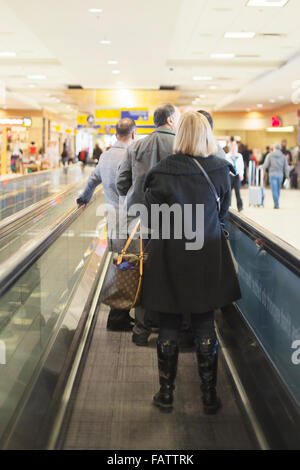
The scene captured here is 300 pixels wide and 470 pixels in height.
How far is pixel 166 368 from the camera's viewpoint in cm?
314

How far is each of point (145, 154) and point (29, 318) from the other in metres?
1.35

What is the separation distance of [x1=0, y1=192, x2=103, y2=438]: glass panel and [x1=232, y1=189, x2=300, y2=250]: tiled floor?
486cm

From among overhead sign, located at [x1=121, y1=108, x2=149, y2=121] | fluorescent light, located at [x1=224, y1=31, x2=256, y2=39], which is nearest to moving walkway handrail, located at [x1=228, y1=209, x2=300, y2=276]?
fluorescent light, located at [x1=224, y1=31, x2=256, y2=39]

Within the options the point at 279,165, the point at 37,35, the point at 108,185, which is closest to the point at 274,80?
the point at 279,165

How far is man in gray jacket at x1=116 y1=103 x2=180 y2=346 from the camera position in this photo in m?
3.72

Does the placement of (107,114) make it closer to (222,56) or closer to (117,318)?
(222,56)

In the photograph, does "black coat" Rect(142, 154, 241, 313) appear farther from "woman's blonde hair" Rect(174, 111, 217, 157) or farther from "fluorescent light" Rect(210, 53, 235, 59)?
"fluorescent light" Rect(210, 53, 235, 59)

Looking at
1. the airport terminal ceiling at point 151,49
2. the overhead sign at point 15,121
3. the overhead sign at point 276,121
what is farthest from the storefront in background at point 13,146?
the overhead sign at point 276,121

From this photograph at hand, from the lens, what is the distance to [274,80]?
18562 mm

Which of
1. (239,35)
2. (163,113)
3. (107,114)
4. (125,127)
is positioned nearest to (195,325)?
(163,113)

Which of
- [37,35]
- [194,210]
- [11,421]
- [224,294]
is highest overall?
[37,35]

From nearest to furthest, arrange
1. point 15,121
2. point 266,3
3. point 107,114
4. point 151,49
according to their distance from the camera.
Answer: point 266,3
point 151,49
point 107,114
point 15,121
